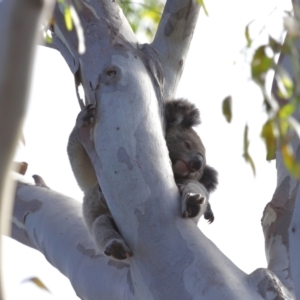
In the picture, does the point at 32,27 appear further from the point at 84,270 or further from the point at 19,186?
the point at 19,186

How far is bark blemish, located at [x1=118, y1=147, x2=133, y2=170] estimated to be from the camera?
296 centimetres

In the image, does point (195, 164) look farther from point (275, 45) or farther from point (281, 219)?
point (275, 45)

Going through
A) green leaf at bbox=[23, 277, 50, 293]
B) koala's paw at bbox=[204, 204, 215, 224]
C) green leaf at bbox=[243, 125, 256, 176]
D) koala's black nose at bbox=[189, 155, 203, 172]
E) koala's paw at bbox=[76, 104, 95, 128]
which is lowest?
koala's paw at bbox=[204, 204, 215, 224]

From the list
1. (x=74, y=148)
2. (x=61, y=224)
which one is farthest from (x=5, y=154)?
(x=74, y=148)

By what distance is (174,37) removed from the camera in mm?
3889

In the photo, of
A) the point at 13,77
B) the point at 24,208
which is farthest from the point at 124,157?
the point at 13,77

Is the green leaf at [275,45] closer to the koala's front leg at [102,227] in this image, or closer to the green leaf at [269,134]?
the green leaf at [269,134]

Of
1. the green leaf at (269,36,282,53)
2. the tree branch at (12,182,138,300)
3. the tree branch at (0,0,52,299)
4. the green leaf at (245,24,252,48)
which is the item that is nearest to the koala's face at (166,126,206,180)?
the tree branch at (12,182,138,300)

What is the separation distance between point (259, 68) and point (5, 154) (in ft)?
2.63

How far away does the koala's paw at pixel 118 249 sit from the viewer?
9.32 ft

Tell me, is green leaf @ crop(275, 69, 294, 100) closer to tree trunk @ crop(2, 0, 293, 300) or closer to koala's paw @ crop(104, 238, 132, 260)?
tree trunk @ crop(2, 0, 293, 300)

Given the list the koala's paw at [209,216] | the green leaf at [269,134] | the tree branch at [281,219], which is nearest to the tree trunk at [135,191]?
the tree branch at [281,219]

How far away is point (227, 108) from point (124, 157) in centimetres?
125

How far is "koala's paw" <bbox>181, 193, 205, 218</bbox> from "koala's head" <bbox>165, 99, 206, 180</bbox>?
1.32 m
